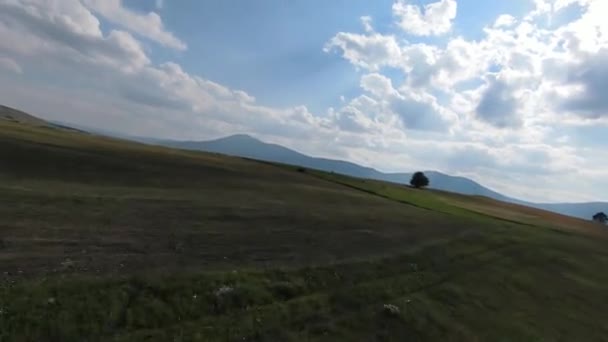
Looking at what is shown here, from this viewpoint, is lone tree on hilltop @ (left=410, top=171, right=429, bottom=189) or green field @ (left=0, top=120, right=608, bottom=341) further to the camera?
lone tree on hilltop @ (left=410, top=171, right=429, bottom=189)

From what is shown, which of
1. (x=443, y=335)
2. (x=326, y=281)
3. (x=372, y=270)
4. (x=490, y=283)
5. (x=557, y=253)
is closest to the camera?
(x=443, y=335)

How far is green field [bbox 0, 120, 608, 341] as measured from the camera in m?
17.1

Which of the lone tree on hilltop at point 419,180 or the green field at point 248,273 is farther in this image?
the lone tree on hilltop at point 419,180

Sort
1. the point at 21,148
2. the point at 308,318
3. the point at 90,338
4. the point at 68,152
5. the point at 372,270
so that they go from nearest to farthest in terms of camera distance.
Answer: the point at 90,338
the point at 308,318
the point at 372,270
the point at 21,148
the point at 68,152

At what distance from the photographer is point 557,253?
47812mm

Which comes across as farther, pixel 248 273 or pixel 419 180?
pixel 419 180

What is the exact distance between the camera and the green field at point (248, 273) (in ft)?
56.0

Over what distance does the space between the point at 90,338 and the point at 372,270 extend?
59.1 ft

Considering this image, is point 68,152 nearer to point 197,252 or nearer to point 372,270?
point 197,252

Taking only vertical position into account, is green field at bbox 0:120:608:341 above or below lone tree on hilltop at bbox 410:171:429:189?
below

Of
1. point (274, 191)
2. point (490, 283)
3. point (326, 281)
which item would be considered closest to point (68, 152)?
point (274, 191)

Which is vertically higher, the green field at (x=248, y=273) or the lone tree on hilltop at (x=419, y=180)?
the lone tree on hilltop at (x=419, y=180)

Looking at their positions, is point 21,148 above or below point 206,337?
above

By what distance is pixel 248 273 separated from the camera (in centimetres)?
2284
